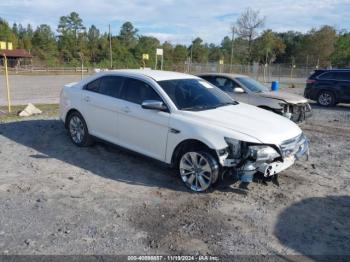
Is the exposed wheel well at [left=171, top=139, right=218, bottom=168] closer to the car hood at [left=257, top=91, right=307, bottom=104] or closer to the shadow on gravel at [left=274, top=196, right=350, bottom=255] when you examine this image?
the shadow on gravel at [left=274, top=196, right=350, bottom=255]

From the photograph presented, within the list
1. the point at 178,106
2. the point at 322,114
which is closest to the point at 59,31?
the point at 322,114

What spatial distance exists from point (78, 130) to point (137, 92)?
185cm

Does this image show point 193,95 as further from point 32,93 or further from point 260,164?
point 32,93

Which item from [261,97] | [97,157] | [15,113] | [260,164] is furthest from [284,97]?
[15,113]

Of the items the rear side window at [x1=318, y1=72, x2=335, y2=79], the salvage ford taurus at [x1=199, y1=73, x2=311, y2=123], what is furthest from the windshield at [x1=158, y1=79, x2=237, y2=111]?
the rear side window at [x1=318, y1=72, x2=335, y2=79]

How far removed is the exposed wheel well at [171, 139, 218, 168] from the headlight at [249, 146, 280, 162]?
19.9 inches

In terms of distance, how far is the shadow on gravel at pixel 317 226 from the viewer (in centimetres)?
397

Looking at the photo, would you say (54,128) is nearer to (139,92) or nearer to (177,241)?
(139,92)

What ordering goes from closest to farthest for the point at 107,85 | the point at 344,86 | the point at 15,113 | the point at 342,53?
1. the point at 107,85
2. the point at 15,113
3. the point at 344,86
4. the point at 342,53

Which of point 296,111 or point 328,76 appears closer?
point 296,111

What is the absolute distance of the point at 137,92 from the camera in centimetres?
621

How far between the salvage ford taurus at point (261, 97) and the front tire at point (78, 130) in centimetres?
451

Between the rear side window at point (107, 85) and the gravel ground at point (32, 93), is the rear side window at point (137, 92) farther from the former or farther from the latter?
the gravel ground at point (32, 93)

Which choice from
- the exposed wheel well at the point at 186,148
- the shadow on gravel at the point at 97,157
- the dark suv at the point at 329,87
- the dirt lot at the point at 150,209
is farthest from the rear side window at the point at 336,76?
the exposed wheel well at the point at 186,148
